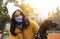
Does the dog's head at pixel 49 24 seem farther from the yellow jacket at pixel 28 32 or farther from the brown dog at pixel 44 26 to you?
the yellow jacket at pixel 28 32

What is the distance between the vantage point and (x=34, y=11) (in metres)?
1.63

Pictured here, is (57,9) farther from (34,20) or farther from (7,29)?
(7,29)

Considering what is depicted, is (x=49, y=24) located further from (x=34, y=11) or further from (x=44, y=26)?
(x=34, y=11)

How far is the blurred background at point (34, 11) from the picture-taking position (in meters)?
1.61

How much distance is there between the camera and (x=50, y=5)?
1.63 metres

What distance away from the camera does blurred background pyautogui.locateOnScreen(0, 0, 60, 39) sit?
5.27 ft

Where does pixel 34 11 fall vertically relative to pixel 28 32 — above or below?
above

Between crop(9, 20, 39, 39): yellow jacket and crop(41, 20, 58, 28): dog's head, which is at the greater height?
crop(41, 20, 58, 28): dog's head

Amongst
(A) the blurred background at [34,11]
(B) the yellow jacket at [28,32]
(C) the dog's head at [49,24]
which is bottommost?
(B) the yellow jacket at [28,32]

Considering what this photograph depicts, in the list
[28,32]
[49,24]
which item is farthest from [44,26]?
[28,32]

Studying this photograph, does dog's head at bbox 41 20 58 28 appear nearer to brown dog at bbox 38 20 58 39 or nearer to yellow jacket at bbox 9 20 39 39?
brown dog at bbox 38 20 58 39

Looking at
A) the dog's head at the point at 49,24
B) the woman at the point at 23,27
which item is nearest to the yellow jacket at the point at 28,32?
the woman at the point at 23,27

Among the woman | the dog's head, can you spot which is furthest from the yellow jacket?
the dog's head

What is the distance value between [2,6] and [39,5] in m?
0.35
